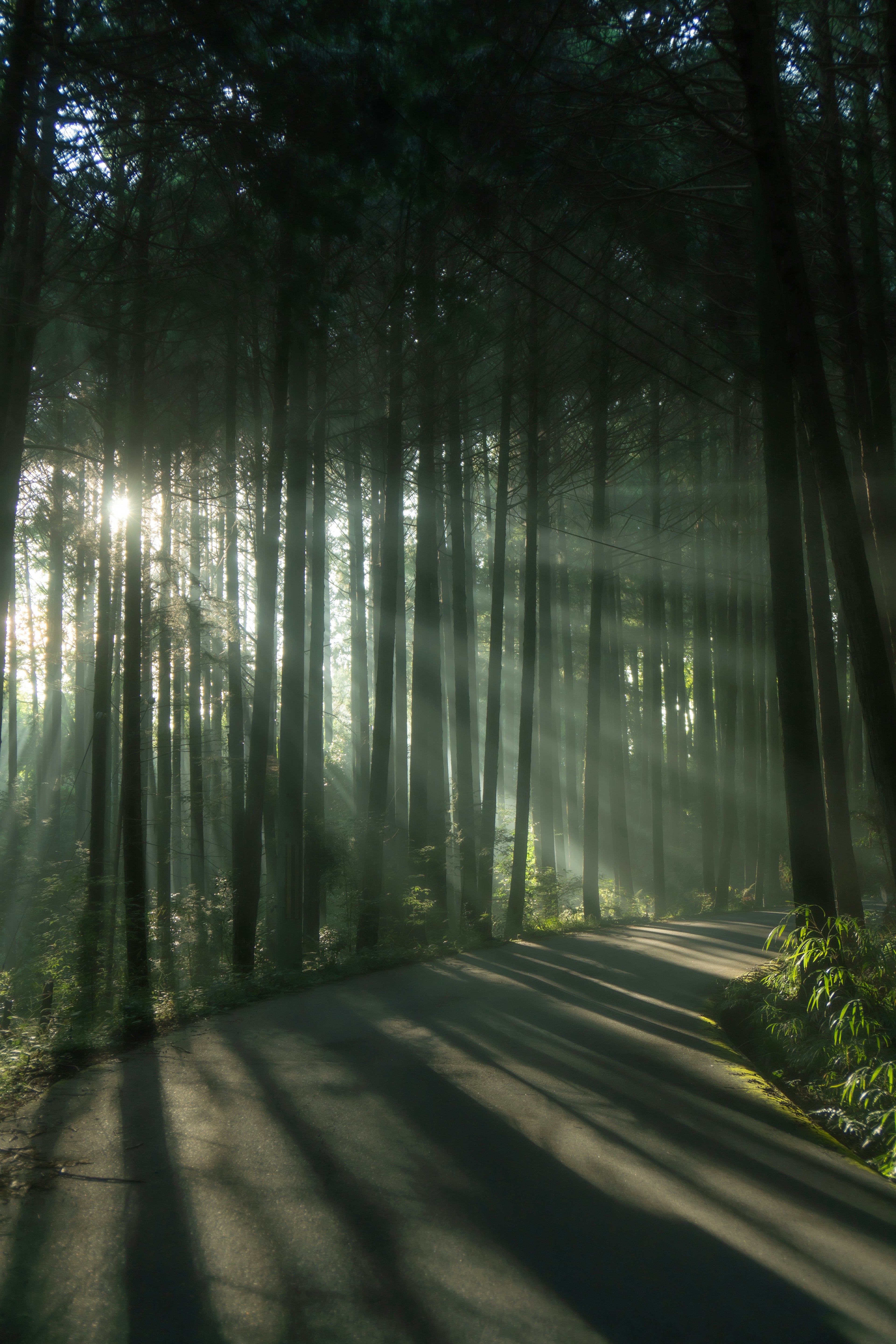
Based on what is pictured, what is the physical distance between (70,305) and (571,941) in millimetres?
11907

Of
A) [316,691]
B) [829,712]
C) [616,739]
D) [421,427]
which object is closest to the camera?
[829,712]

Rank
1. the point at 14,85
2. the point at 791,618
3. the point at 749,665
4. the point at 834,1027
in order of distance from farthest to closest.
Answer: the point at 749,665
the point at 791,618
the point at 14,85
the point at 834,1027

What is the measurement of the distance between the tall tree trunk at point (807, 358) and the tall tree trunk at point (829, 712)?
3.73 metres

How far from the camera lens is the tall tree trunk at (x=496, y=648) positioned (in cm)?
1514

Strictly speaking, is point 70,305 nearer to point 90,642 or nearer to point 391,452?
point 391,452

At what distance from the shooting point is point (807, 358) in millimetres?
7484

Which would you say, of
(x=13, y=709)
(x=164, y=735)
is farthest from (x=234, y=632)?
(x=13, y=709)

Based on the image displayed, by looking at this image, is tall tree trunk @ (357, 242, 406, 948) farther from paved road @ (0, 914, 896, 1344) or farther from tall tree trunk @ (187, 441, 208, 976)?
paved road @ (0, 914, 896, 1344)

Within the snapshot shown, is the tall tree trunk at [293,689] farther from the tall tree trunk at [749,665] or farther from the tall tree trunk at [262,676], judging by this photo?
the tall tree trunk at [749,665]

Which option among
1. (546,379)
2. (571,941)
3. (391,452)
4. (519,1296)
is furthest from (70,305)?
(571,941)

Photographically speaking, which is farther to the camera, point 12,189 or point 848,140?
point 848,140

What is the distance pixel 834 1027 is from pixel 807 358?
5.65m

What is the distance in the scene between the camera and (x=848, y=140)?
31.3 ft

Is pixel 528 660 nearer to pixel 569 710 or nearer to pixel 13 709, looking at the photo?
pixel 569 710
